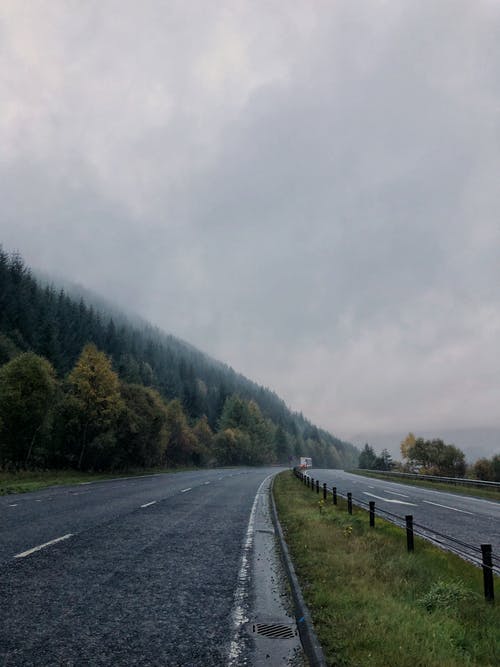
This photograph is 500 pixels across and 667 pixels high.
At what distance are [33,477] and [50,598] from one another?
110ft

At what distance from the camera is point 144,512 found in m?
15.8

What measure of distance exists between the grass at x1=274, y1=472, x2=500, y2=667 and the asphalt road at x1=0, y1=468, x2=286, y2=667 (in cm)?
125

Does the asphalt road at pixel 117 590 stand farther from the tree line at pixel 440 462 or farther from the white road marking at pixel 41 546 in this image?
the tree line at pixel 440 462

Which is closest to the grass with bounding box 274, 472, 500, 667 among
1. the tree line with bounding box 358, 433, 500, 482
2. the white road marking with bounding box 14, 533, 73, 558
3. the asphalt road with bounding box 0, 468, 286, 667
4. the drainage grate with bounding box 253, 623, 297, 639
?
the drainage grate with bounding box 253, 623, 297, 639

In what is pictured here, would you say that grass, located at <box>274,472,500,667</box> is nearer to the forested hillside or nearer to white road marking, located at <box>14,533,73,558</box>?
white road marking, located at <box>14,533,73,558</box>

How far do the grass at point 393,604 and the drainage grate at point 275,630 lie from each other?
13.7 inches

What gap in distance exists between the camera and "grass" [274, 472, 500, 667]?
482 centimetres

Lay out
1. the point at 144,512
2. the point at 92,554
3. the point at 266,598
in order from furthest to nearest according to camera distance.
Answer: the point at 144,512, the point at 92,554, the point at 266,598

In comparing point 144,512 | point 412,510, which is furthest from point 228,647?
point 412,510

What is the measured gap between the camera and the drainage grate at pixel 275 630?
5.38 metres

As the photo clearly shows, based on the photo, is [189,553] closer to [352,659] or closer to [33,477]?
[352,659]

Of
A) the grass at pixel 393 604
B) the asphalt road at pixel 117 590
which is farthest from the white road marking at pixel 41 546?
the grass at pixel 393 604

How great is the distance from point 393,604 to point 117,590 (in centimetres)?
403

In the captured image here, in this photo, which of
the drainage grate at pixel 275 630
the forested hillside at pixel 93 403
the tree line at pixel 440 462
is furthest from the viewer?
the tree line at pixel 440 462
